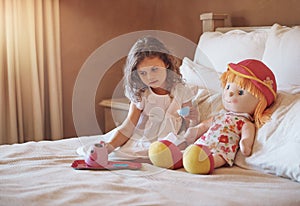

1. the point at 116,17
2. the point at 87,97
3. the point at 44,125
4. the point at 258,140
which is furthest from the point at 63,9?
the point at 258,140

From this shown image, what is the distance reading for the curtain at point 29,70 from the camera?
2759 mm

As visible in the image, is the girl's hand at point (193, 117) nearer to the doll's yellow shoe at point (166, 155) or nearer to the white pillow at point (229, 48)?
the doll's yellow shoe at point (166, 155)

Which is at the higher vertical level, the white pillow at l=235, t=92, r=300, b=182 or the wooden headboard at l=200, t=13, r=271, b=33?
the wooden headboard at l=200, t=13, r=271, b=33

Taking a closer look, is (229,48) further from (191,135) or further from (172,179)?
(172,179)

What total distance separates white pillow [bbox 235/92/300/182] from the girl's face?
1.41 ft

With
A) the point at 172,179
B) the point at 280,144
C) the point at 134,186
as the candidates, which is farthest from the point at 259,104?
the point at 134,186

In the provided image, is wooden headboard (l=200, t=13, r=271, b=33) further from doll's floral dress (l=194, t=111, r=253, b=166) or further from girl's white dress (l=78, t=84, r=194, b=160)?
doll's floral dress (l=194, t=111, r=253, b=166)

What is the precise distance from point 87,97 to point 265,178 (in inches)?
35.9

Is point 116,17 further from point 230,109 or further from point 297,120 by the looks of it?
point 297,120

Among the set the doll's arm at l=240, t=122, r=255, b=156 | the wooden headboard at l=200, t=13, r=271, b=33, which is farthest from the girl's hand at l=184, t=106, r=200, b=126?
the wooden headboard at l=200, t=13, r=271, b=33

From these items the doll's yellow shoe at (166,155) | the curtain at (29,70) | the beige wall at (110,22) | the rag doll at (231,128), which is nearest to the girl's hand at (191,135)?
the rag doll at (231,128)

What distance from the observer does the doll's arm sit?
1.65 meters

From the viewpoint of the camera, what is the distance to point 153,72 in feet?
6.05

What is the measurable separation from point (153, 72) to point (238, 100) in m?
0.35
